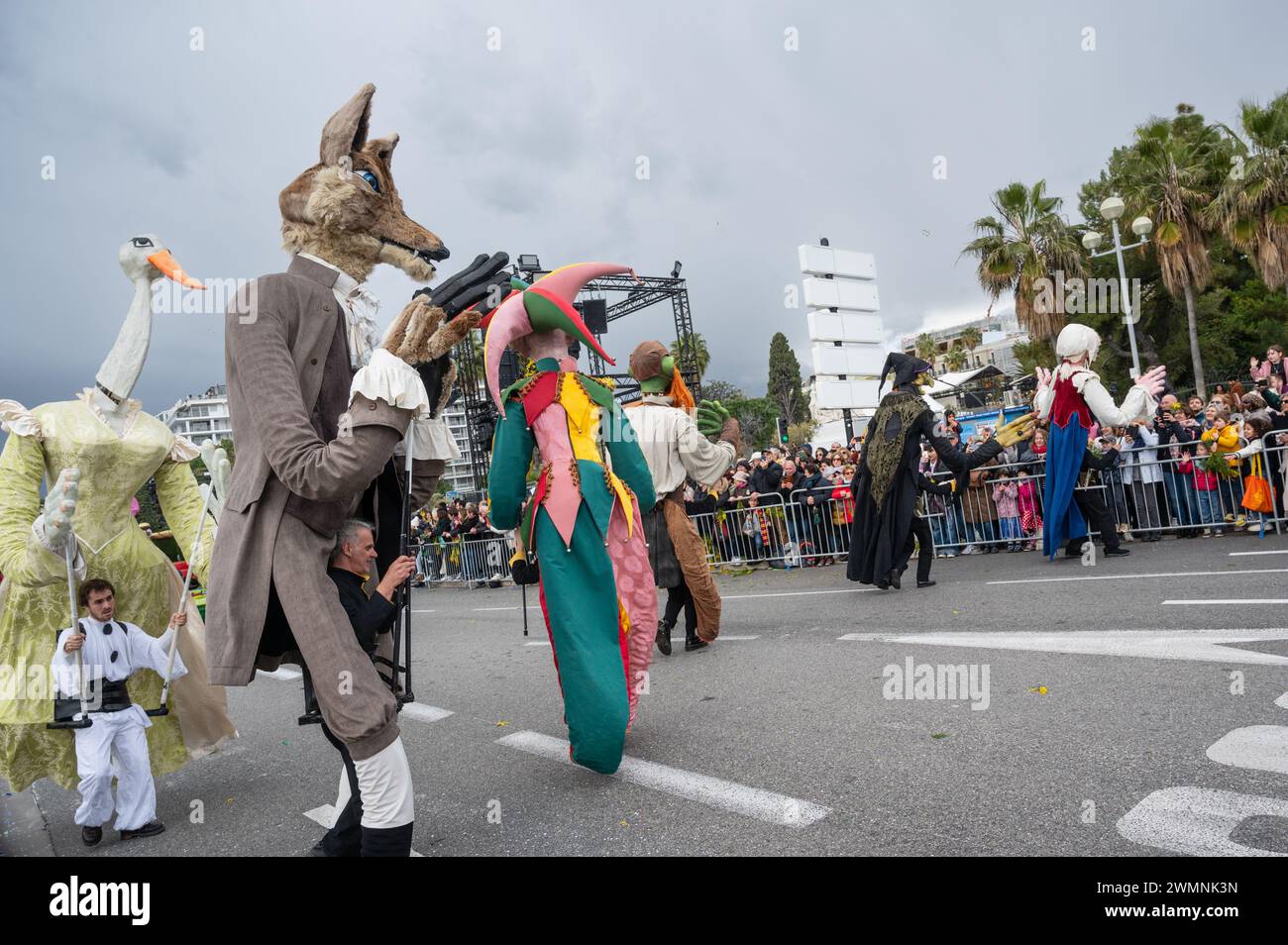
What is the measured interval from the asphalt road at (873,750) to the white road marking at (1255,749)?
0.01 m

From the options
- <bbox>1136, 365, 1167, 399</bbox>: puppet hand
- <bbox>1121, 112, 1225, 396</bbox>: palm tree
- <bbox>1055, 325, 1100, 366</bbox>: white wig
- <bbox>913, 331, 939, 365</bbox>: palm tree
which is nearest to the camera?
<bbox>1136, 365, 1167, 399</bbox>: puppet hand

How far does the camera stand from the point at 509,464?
13.5 feet

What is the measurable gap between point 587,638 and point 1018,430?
864 centimetres

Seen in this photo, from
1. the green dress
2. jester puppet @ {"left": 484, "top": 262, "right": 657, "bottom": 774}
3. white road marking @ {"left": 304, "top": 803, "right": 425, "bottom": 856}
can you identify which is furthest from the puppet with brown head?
white road marking @ {"left": 304, "top": 803, "right": 425, "bottom": 856}

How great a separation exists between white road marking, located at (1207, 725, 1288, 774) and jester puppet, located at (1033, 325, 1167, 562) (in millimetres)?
4536

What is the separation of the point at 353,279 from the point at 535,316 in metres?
1.05

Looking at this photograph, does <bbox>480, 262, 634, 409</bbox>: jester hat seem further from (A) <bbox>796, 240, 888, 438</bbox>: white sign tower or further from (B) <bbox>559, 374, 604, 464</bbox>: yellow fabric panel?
(A) <bbox>796, 240, 888, 438</bbox>: white sign tower

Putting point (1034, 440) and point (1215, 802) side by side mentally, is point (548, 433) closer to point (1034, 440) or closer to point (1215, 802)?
point (1215, 802)

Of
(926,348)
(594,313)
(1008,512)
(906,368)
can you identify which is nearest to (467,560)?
(594,313)

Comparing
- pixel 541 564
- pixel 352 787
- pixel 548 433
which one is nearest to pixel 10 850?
pixel 352 787

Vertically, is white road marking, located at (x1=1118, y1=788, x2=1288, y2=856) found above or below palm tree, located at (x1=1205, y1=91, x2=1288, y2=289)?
below

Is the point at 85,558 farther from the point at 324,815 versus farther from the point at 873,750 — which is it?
the point at 873,750

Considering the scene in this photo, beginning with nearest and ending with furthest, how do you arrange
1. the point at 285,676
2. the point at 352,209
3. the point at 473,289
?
the point at 473,289 < the point at 352,209 < the point at 285,676

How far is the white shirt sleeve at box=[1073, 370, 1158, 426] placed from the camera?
22.6 feet
